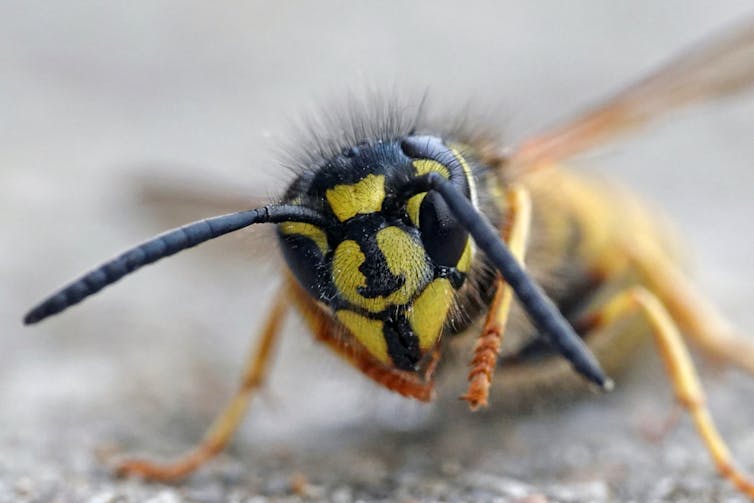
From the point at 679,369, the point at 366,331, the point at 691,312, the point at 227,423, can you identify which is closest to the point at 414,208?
the point at 366,331

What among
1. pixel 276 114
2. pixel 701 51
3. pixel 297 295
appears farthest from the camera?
pixel 276 114

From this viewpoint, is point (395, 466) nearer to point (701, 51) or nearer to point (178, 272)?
point (701, 51)

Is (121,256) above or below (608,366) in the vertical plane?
above

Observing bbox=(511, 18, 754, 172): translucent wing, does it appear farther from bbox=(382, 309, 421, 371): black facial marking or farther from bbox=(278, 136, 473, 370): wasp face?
bbox=(382, 309, 421, 371): black facial marking

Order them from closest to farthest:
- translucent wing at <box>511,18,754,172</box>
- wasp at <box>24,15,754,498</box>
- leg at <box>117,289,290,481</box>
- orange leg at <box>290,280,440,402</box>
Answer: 1. wasp at <box>24,15,754,498</box>
2. orange leg at <box>290,280,440,402</box>
3. leg at <box>117,289,290,481</box>
4. translucent wing at <box>511,18,754,172</box>

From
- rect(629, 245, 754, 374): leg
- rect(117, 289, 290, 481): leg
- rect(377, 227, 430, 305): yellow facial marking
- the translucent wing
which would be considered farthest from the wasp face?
rect(629, 245, 754, 374): leg

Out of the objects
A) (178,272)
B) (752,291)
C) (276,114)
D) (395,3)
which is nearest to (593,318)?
(752,291)
